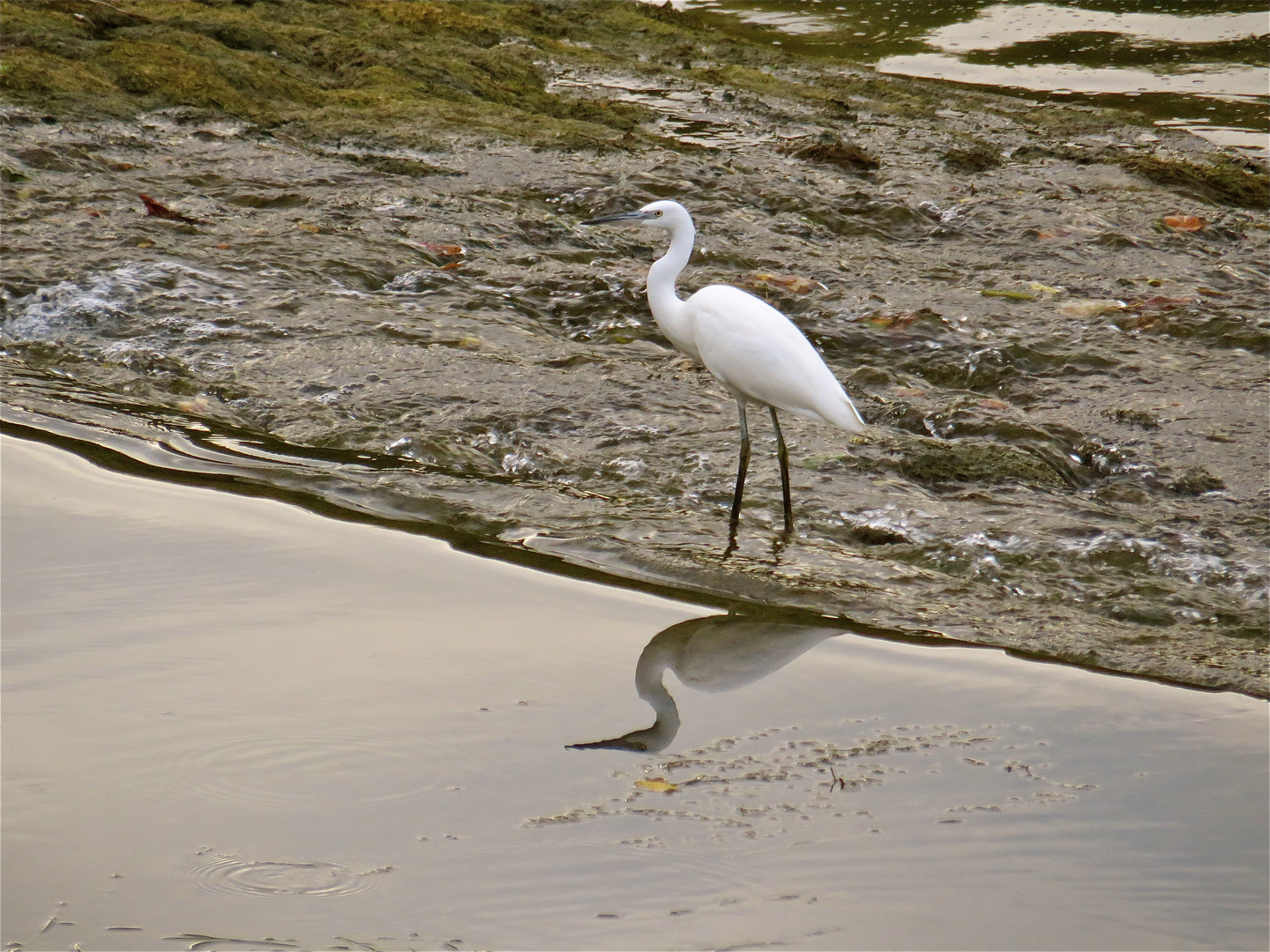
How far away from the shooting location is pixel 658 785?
2.83 m

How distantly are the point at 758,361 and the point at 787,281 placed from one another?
271 centimetres

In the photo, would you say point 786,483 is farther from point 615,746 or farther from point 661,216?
point 615,746

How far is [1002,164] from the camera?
9820mm

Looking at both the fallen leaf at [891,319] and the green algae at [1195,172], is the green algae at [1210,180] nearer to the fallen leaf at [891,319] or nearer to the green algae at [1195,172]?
the green algae at [1195,172]

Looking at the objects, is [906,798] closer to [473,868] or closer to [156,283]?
[473,868]

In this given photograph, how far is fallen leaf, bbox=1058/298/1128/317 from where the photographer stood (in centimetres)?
682

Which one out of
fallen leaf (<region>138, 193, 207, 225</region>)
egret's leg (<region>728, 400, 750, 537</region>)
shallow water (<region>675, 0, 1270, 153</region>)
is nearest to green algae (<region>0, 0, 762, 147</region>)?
fallen leaf (<region>138, 193, 207, 225</region>)

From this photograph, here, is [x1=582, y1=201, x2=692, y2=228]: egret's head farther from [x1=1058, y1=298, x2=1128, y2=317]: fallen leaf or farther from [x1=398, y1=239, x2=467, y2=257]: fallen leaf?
[x1=1058, y1=298, x2=1128, y2=317]: fallen leaf

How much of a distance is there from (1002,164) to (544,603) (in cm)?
741

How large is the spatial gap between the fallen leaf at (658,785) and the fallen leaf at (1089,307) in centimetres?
482

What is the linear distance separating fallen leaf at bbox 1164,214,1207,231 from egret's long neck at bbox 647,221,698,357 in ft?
15.1

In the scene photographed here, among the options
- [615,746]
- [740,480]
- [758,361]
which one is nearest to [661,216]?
[758,361]

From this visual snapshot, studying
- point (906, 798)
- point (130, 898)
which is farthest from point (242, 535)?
point (906, 798)

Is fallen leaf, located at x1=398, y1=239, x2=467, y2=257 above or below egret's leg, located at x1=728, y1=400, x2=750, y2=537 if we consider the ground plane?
above
